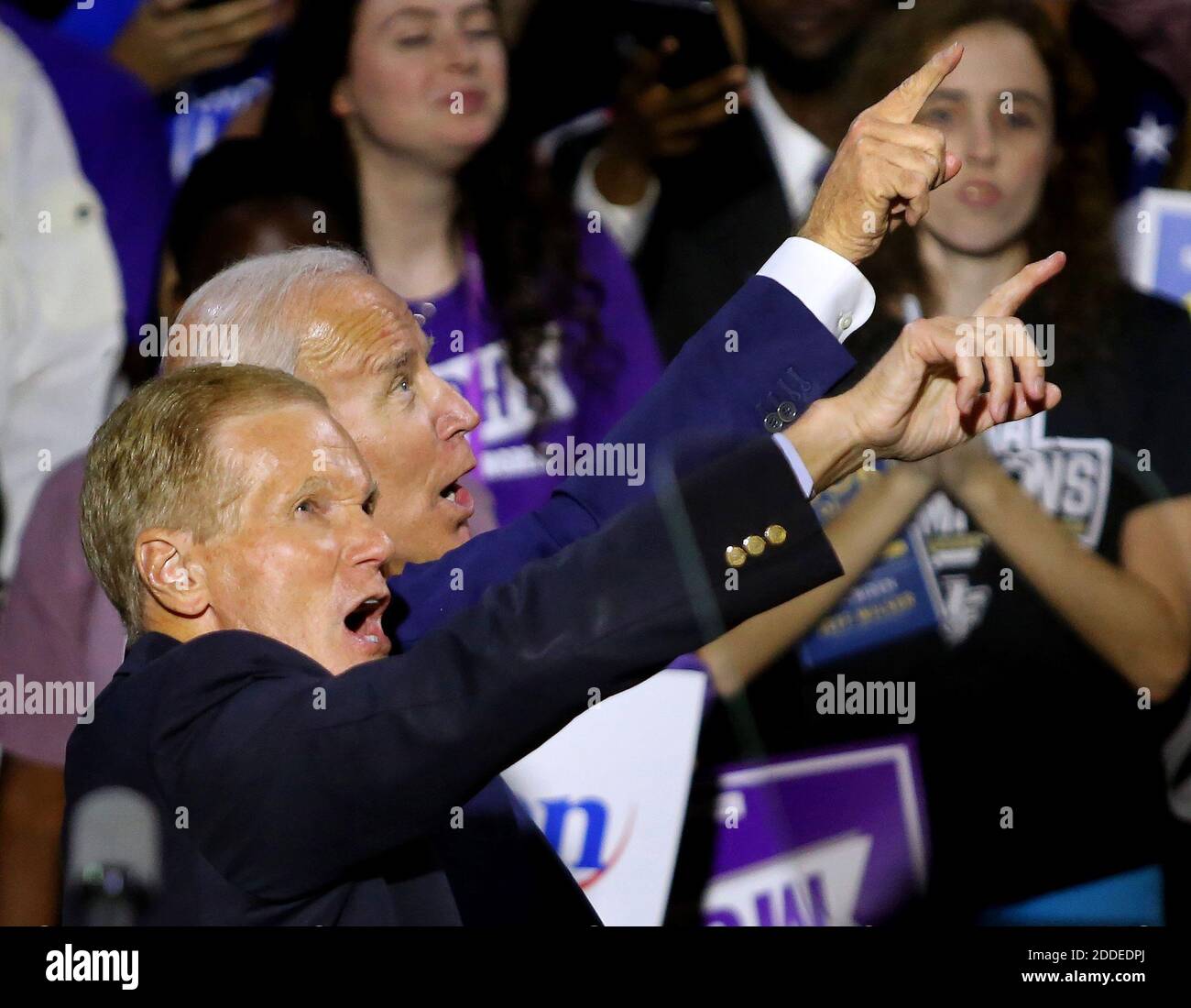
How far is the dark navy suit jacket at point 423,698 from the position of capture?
104 cm

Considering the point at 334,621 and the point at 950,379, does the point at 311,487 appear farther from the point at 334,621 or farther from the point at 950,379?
the point at 950,379

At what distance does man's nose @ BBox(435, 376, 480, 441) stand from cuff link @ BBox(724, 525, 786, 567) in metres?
1.01

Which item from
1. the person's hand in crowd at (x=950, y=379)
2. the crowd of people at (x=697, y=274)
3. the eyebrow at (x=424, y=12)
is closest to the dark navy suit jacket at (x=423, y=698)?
the person's hand in crowd at (x=950, y=379)

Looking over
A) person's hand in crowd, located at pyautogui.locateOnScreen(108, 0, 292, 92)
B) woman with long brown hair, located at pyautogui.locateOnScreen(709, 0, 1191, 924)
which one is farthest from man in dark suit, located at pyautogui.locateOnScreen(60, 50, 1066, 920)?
person's hand in crowd, located at pyautogui.locateOnScreen(108, 0, 292, 92)

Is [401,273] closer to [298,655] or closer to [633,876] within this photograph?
[633,876]

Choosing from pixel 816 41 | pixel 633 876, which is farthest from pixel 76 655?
pixel 816 41

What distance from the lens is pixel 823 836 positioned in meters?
3.02

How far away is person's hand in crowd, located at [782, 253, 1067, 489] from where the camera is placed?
4.24ft

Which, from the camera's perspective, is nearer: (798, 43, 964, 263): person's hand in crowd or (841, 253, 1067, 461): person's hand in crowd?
(841, 253, 1067, 461): person's hand in crowd

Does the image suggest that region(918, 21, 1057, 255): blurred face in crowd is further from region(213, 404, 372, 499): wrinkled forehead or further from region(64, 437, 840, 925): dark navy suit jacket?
region(64, 437, 840, 925): dark navy suit jacket

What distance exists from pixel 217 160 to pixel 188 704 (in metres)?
2.17

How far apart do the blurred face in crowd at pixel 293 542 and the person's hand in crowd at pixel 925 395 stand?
0.40 m

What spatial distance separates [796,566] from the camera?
1051mm

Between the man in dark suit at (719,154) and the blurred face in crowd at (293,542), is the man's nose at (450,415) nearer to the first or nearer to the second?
the blurred face in crowd at (293,542)
